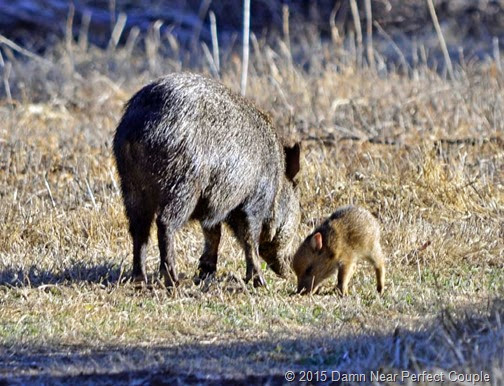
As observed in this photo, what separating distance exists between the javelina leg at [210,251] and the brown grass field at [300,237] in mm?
91

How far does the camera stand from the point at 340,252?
645 cm

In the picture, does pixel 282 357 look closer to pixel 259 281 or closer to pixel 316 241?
pixel 316 241

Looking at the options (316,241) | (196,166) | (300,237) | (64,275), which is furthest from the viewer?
(300,237)

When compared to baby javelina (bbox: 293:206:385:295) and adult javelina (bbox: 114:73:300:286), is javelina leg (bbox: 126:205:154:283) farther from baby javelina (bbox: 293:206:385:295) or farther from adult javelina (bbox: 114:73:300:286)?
baby javelina (bbox: 293:206:385:295)

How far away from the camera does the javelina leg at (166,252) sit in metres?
6.35

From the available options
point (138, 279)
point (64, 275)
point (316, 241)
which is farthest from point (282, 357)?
point (64, 275)

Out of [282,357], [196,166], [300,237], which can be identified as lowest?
[300,237]

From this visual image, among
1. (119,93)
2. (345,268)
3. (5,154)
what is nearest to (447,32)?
(119,93)

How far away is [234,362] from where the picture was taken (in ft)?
16.5

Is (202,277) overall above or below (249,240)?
below

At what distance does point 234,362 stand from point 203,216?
168 cm

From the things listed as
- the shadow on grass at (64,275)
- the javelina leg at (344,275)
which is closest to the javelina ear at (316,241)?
the javelina leg at (344,275)

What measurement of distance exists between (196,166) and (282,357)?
156 centimetres

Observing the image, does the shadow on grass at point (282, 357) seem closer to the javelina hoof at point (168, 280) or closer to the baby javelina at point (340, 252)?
the baby javelina at point (340, 252)
